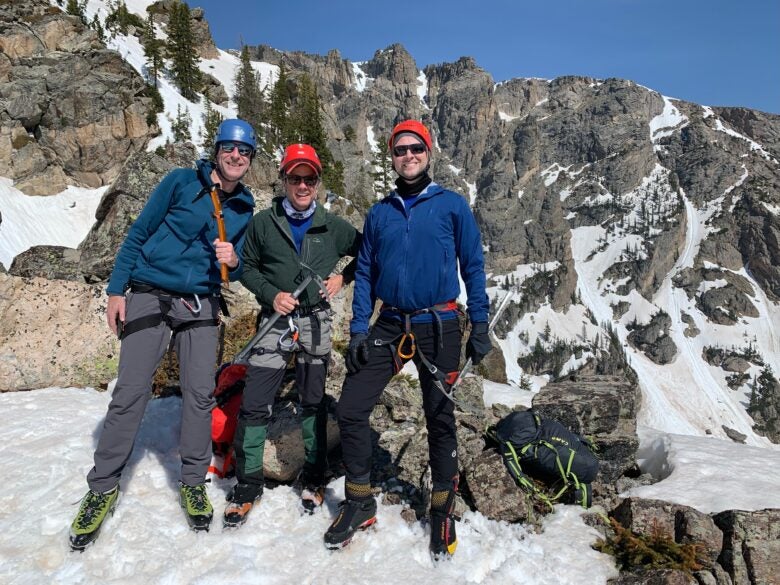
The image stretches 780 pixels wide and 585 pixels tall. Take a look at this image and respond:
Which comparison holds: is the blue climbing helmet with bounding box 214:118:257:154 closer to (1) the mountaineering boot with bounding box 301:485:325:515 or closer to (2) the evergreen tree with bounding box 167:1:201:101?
(1) the mountaineering boot with bounding box 301:485:325:515

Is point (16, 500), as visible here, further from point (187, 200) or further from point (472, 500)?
point (472, 500)

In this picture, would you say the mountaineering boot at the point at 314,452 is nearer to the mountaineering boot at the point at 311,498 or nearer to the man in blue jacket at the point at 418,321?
the mountaineering boot at the point at 311,498

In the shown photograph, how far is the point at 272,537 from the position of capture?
510 centimetres

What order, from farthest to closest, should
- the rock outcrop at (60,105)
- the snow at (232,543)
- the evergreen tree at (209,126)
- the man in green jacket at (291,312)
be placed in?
the evergreen tree at (209,126) < the rock outcrop at (60,105) < the man in green jacket at (291,312) < the snow at (232,543)

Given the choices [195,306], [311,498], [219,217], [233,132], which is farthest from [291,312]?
[311,498]

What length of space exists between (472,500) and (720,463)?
423 centimetres

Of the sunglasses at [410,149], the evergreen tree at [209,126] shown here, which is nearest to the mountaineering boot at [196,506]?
the sunglasses at [410,149]

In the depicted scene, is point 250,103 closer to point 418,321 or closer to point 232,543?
point 418,321

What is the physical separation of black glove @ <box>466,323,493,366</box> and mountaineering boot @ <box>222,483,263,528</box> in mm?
3143

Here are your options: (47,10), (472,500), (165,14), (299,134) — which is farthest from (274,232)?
(165,14)

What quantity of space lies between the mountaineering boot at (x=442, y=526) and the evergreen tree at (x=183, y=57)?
8392 centimetres

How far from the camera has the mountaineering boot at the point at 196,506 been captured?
506 centimetres

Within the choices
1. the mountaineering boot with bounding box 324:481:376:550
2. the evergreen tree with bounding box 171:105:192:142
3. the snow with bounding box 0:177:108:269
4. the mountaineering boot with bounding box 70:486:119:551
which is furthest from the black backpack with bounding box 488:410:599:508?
the evergreen tree with bounding box 171:105:192:142

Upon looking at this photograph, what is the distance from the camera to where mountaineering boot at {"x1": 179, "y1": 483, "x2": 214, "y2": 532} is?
16.6 ft
